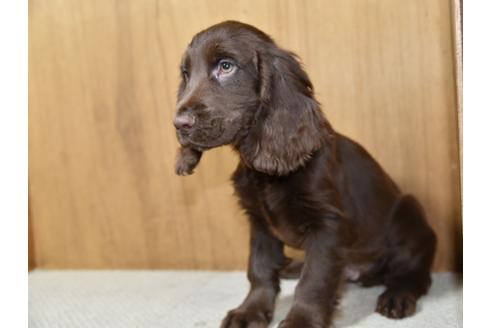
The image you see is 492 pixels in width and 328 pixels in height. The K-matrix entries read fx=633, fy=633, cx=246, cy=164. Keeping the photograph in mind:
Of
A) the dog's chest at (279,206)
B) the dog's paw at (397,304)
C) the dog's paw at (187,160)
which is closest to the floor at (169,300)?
the dog's paw at (397,304)

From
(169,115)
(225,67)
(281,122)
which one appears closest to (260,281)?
(281,122)

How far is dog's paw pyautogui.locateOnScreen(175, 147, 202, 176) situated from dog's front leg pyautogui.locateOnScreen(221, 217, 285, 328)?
0.84ft

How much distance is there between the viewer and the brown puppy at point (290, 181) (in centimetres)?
158

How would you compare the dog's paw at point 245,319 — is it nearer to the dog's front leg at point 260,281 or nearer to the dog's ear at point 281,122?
the dog's front leg at point 260,281

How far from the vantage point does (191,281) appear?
2264 millimetres

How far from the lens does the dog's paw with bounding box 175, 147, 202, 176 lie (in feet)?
5.76

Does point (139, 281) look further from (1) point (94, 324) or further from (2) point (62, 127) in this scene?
(2) point (62, 127)

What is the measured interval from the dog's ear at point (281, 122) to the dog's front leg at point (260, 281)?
31 cm

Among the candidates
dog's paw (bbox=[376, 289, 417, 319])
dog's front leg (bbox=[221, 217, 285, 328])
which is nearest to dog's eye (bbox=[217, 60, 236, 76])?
dog's front leg (bbox=[221, 217, 285, 328])

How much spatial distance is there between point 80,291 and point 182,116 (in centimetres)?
102

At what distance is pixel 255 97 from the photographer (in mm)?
1607

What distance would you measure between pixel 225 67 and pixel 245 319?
2.22ft

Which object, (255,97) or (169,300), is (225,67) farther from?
(169,300)
